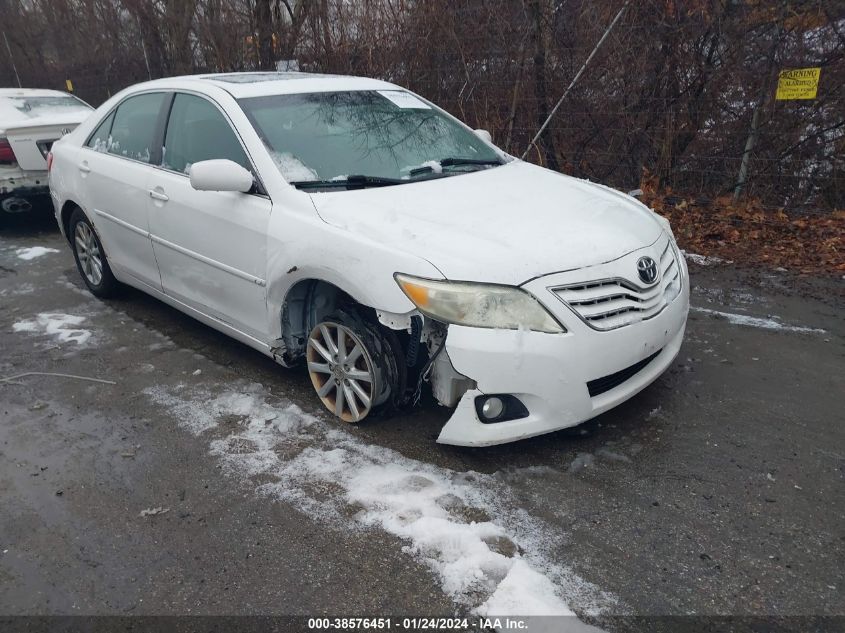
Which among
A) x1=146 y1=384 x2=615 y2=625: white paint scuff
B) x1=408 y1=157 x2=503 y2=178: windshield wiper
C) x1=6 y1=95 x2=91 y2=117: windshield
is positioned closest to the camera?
x1=146 y1=384 x2=615 y2=625: white paint scuff

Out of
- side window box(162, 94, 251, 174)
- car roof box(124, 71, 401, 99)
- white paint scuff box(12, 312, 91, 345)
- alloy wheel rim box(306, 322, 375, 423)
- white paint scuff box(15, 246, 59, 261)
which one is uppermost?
car roof box(124, 71, 401, 99)

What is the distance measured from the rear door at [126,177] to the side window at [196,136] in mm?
143

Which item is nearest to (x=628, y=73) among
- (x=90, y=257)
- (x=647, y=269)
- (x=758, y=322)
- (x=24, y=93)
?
(x=758, y=322)

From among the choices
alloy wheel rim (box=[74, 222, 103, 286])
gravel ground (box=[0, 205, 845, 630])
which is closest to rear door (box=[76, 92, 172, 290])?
alloy wheel rim (box=[74, 222, 103, 286])

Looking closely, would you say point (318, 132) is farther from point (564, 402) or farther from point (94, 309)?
point (94, 309)

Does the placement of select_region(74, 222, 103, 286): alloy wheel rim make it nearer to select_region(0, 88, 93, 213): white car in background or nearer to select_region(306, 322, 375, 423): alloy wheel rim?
select_region(0, 88, 93, 213): white car in background

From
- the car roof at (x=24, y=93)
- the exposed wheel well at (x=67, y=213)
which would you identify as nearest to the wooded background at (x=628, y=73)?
the car roof at (x=24, y=93)

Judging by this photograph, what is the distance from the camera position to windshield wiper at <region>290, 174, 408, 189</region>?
11.1ft

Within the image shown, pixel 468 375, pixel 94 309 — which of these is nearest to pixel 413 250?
pixel 468 375

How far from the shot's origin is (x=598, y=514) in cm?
267

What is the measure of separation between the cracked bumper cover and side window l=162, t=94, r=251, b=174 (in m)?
1.71

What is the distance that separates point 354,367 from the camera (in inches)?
129

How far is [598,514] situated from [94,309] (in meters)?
4.20

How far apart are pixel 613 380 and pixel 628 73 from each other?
5251 mm
